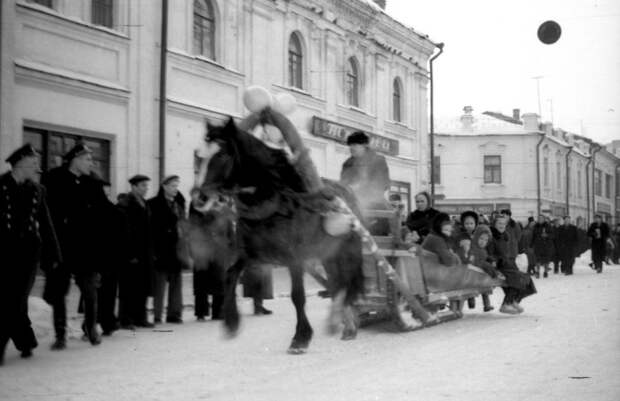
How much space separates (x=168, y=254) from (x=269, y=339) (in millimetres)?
2136

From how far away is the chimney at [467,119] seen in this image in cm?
3966

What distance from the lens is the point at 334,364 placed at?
21.8 feet

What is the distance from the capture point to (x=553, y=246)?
72.6 feet

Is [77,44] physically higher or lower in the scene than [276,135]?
higher

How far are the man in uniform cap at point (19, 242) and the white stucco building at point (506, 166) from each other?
2888 cm

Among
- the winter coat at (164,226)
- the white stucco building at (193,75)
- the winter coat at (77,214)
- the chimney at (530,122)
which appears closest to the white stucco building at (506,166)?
the chimney at (530,122)

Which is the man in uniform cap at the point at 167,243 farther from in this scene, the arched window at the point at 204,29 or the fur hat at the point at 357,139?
the arched window at the point at 204,29

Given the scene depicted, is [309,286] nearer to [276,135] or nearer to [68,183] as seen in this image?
[68,183]

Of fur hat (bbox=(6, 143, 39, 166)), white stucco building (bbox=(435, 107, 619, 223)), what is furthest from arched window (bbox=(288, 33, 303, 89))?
white stucco building (bbox=(435, 107, 619, 223))

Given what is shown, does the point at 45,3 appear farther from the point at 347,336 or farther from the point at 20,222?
the point at 347,336

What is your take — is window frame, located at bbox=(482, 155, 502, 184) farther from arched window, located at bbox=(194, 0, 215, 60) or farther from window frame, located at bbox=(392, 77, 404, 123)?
window frame, located at bbox=(392, 77, 404, 123)

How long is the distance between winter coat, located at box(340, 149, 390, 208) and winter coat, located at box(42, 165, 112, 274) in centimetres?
271

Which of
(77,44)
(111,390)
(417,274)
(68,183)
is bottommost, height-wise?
(111,390)

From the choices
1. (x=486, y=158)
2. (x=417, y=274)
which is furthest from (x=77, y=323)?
(x=486, y=158)
